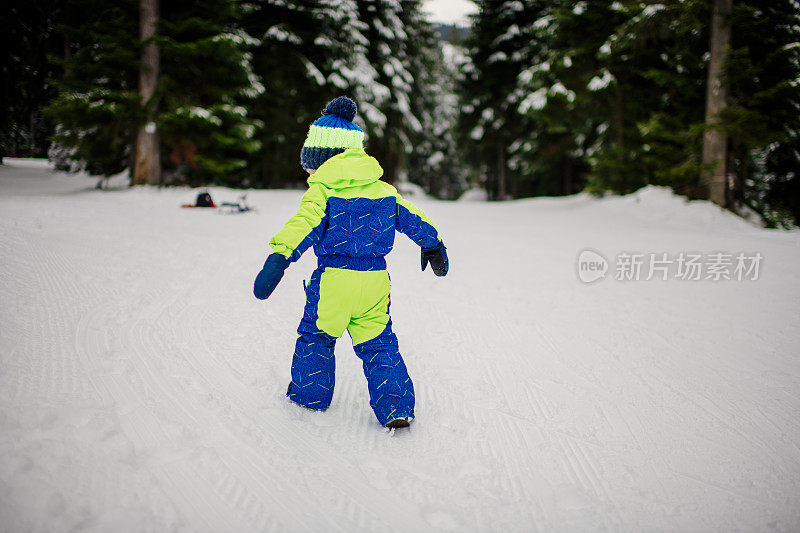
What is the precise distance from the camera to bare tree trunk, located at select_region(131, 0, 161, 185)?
1155 centimetres

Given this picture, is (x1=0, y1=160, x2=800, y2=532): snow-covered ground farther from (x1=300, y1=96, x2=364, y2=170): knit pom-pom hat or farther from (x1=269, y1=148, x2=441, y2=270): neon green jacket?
(x1=300, y1=96, x2=364, y2=170): knit pom-pom hat

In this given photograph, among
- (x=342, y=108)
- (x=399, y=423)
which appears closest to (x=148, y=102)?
(x=342, y=108)

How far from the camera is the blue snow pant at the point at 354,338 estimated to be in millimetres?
2324

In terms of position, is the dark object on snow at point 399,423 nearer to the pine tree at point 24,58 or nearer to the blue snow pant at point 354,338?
the blue snow pant at point 354,338

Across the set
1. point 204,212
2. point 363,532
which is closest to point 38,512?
point 363,532

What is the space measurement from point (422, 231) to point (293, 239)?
746mm

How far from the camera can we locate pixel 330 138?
8.03 ft

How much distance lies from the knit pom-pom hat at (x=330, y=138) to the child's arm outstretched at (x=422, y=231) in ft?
1.40


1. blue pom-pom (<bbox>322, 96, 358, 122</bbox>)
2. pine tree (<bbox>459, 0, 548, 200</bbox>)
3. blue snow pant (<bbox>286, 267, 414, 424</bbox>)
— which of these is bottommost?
blue snow pant (<bbox>286, 267, 414, 424</bbox>)

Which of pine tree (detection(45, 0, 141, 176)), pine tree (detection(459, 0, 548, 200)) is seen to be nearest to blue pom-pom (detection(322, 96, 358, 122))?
pine tree (detection(45, 0, 141, 176))

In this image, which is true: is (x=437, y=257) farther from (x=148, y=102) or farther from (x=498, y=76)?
(x=498, y=76)

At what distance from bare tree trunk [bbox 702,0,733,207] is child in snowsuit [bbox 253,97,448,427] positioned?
35.8ft

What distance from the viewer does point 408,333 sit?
3.85 m

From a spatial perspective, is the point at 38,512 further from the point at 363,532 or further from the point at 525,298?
the point at 525,298
